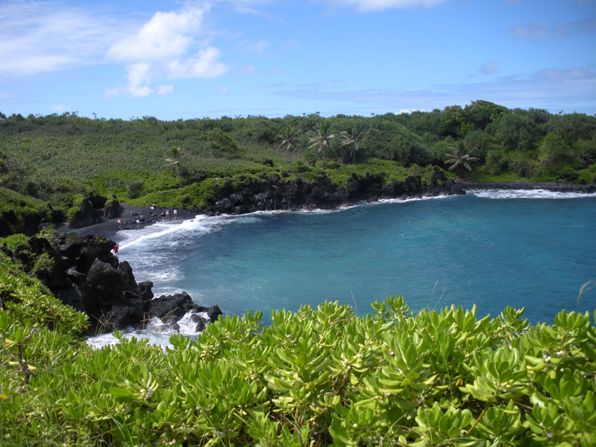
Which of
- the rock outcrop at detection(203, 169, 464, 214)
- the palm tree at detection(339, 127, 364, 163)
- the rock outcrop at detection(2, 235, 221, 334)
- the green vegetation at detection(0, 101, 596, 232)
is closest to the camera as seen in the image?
the rock outcrop at detection(2, 235, 221, 334)

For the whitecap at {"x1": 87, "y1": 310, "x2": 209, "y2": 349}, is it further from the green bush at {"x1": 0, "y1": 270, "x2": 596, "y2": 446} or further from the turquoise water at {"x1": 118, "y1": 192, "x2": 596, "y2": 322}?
the green bush at {"x1": 0, "y1": 270, "x2": 596, "y2": 446}

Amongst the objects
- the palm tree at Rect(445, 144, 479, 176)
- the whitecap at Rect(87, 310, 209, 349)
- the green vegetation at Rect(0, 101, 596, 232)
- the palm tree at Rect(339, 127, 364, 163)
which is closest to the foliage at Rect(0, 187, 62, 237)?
the green vegetation at Rect(0, 101, 596, 232)

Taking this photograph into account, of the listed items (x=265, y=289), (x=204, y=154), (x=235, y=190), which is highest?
(x=204, y=154)

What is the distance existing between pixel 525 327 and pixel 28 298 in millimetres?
8841

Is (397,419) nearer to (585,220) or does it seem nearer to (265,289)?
(265,289)

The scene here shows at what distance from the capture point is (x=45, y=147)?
8181 centimetres

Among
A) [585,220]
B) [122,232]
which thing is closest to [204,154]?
[122,232]

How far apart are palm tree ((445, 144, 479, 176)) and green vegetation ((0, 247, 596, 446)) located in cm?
9222

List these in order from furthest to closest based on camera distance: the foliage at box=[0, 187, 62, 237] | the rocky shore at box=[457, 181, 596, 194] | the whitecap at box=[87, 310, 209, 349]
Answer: the rocky shore at box=[457, 181, 596, 194]
the foliage at box=[0, 187, 62, 237]
the whitecap at box=[87, 310, 209, 349]

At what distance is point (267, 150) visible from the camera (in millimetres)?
97375

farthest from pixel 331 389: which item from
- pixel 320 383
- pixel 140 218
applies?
pixel 140 218

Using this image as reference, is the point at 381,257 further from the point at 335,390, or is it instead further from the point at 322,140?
the point at 322,140

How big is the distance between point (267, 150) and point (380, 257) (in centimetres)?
5765

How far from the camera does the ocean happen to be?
110ft
